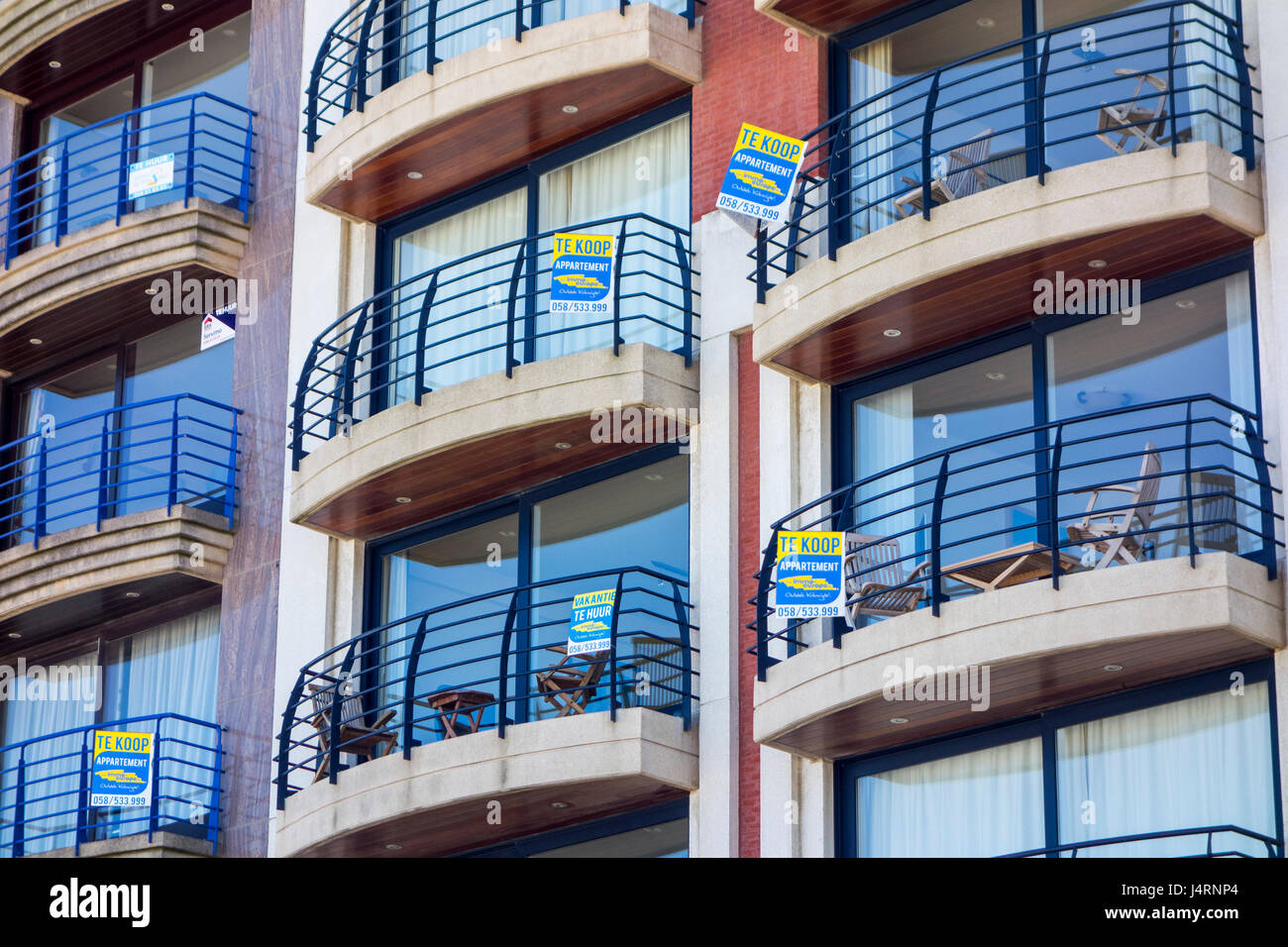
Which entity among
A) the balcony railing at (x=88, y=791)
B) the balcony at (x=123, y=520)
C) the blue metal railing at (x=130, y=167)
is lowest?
the balcony railing at (x=88, y=791)

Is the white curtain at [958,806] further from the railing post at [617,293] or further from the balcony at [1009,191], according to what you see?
the railing post at [617,293]

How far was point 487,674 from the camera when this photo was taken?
711 inches

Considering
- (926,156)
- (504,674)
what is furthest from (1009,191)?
(504,674)

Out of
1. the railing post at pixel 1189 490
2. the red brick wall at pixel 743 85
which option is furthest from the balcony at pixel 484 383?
the railing post at pixel 1189 490

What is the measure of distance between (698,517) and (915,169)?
10.4ft

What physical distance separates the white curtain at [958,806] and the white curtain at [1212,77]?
4351 mm

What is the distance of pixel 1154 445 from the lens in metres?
14.5

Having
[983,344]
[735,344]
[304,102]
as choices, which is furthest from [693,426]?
→ [304,102]

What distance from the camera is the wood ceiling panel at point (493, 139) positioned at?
728 inches

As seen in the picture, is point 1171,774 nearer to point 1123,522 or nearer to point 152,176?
point 1123,522

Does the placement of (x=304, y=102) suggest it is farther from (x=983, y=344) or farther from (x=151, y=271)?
(x=983, y=344)

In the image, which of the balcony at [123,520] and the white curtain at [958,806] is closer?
the white curtain at [958,806]

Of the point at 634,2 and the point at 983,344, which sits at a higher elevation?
the point at 634,2

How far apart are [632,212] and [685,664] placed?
4.33m
